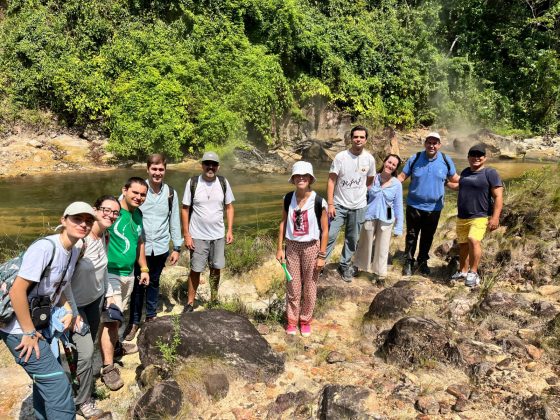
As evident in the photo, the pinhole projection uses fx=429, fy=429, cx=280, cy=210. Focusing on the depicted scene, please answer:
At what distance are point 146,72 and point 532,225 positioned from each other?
1232 cm

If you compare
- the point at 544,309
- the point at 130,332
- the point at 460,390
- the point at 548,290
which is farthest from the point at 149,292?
the point at 548,290

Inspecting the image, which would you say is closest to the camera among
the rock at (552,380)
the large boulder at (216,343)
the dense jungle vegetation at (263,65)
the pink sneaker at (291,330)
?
the rock at (552,380)

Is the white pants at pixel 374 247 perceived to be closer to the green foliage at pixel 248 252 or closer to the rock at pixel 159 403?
the green foliage at pixel 248 252

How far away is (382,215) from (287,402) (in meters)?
2.74

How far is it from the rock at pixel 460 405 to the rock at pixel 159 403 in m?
2.05

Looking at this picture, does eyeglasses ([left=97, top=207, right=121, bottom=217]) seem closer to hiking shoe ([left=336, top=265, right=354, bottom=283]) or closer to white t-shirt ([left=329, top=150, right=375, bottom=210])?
white t-shirt ([left=329, top=150, right=375, bottom=210])

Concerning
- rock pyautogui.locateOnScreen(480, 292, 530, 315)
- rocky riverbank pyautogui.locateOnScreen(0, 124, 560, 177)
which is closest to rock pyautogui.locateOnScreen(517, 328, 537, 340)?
rock pyautogui.locateOnScreen(480, 292, 530, 315)

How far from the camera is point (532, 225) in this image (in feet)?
19.2

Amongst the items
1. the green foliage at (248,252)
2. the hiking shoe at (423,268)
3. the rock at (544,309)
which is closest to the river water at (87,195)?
the green foliage at (248,252)

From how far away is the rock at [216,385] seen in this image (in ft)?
11.4

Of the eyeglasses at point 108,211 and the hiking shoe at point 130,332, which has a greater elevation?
the eyeglasses at point 108,211

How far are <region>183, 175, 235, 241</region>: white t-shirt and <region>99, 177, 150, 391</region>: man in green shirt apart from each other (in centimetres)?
72

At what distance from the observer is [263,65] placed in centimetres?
1611

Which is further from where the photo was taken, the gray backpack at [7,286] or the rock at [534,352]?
the rock at [534,352]
